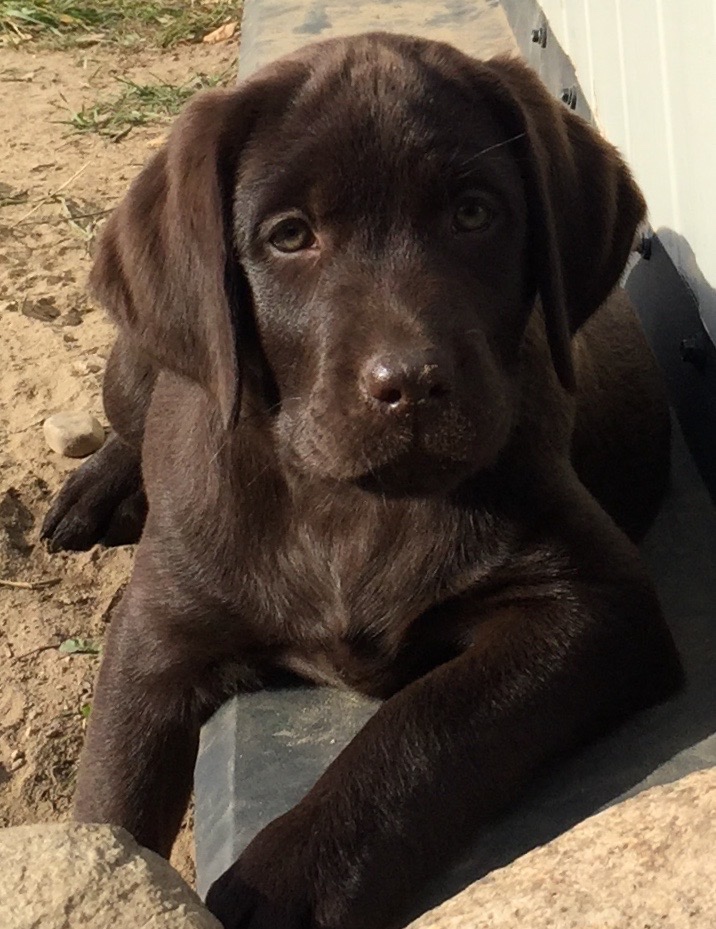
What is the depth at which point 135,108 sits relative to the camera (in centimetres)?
685

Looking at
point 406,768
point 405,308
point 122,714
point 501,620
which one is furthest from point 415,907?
point 405,308

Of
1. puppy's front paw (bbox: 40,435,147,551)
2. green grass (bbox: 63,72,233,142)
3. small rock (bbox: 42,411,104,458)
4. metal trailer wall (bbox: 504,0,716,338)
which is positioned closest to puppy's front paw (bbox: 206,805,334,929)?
metal trailer wall (bbox: 504,0,716,338)

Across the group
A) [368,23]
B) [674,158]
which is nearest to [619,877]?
[674,158]

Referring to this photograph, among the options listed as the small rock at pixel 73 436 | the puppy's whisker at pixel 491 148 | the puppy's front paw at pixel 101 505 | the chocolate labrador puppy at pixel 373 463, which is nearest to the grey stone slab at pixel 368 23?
the small rock at pixel 73 436

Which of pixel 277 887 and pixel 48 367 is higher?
pixel 277 887

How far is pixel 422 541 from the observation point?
2.62 metres

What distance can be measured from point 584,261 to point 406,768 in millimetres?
1004

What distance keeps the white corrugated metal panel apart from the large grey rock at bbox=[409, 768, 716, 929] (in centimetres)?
155

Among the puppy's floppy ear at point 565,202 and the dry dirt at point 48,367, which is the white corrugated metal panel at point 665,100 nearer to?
the puppy's floppy ear at point 565,202

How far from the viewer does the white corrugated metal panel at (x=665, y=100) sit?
316cm

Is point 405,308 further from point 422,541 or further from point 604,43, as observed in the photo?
point 604,43

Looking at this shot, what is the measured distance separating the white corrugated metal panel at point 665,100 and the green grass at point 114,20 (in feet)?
12.0

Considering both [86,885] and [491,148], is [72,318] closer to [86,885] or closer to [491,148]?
[491,148]

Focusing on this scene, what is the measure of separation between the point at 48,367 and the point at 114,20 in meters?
4.05
